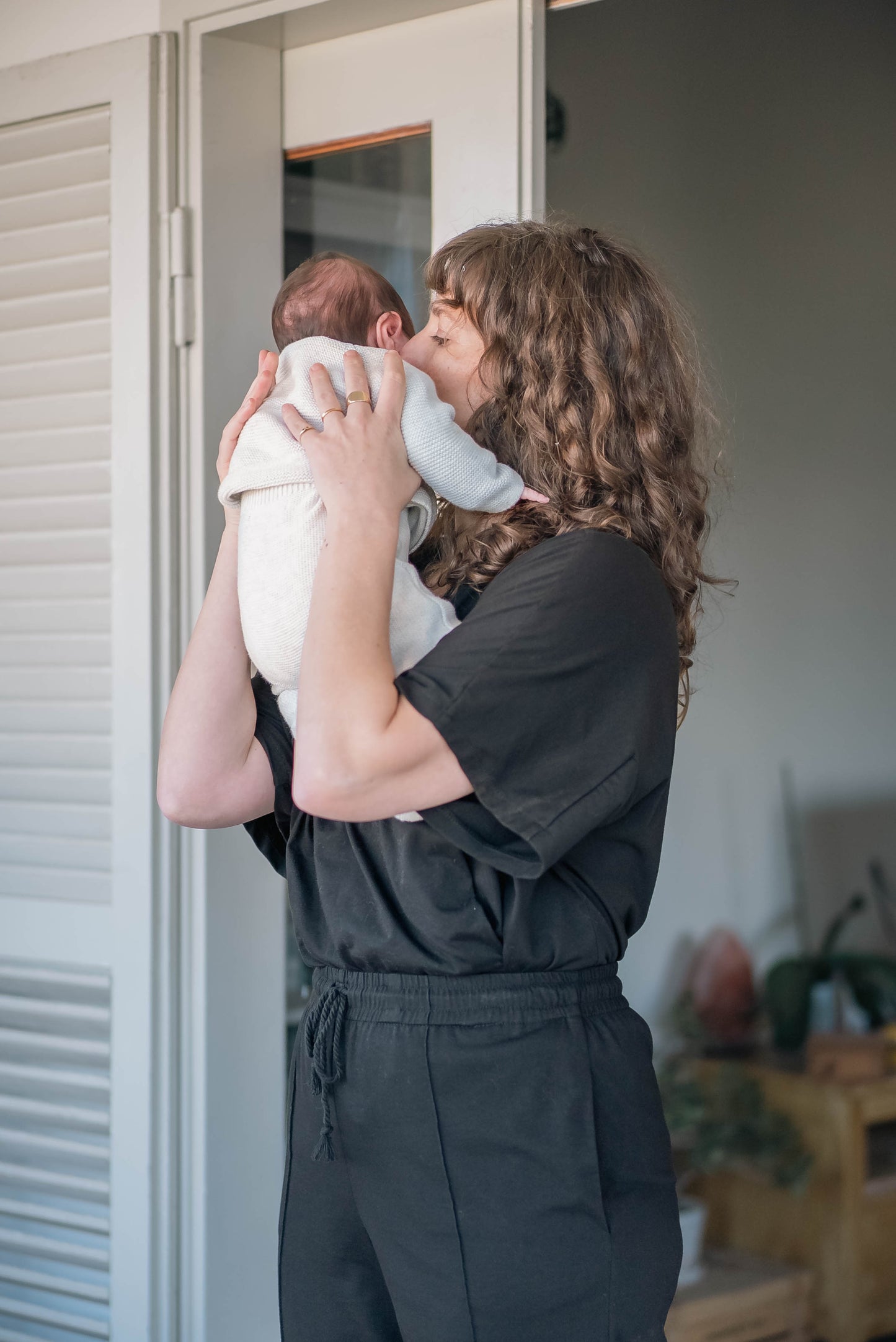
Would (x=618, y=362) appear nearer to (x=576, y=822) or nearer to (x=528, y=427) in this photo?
(x=528, y=427)

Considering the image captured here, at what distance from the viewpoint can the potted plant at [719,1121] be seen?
227 cm

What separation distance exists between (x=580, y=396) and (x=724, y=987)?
5.01ft

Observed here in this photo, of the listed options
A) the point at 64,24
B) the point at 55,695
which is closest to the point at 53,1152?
the point at 55,695

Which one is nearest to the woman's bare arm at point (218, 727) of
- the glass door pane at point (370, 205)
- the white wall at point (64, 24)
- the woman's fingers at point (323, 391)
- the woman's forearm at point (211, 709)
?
the woman's forearm at point (211, 709)

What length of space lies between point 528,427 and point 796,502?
146 cm

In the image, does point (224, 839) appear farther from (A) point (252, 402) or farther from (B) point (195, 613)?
(A) point (252, 402)

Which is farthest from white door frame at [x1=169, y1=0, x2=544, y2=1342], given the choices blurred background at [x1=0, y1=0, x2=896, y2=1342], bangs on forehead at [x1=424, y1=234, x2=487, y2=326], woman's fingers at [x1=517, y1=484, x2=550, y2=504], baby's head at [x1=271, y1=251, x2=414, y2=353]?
woman's fingers at [x1=517, y1=484, x2=550, y2=504]

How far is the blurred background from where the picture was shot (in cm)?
182

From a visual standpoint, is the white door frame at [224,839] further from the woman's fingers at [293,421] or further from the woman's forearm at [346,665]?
the woman's forearm at [346,665]

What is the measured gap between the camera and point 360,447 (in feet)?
3.36

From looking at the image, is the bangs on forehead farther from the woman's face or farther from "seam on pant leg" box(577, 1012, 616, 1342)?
"seam on pant leg" box(577, 1012, 616, 1342)

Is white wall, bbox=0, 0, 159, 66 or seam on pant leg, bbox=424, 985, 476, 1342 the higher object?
white wall, bbox=0, 0, 159, 66

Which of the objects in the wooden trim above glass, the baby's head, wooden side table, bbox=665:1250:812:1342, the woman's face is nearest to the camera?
the woman's face

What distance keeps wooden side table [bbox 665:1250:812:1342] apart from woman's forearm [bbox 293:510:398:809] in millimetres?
1539
